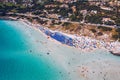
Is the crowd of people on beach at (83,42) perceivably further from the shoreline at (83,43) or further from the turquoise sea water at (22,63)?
the turquoise sea water at (22,63)

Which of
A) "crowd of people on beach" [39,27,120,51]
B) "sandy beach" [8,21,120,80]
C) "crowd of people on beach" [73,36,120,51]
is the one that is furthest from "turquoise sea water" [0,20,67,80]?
"crowd of people on beach" [73,36,120,51]

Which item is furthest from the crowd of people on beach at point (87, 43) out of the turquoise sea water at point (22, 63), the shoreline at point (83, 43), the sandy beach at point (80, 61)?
the turquoise sea water at point (22, 63)

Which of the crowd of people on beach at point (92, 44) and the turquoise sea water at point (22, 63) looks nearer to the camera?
the turquoise sea water at point (22, 63)

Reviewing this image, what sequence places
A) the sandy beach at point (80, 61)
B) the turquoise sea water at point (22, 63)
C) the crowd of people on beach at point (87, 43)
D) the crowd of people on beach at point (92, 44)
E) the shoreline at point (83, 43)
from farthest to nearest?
1. the crowd of people on beach at point (92, 44)
2. the crowd of people on beach at point (87, 43)
3. the shoreline at point (83, 43)
4. the sandy beach at point (80, 61)
5. the turquoise sea water at point (22, 63)

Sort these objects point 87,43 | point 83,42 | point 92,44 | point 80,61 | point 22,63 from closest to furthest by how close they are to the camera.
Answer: point 22,63 < point 80,61 < point 92,44 < point 87,43 < point 83,42

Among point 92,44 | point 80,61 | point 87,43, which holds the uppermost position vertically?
point 87,43

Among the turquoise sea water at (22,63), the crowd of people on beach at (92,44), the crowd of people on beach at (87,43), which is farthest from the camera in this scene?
the crowd of people on beach at (92,44)

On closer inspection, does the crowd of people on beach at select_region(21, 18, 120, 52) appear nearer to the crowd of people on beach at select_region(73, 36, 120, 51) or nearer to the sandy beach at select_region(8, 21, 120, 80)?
the crowd of people on beach at select_region(73, 36, 120, 51)

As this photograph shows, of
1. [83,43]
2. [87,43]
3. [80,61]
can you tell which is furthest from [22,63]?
[87,43]

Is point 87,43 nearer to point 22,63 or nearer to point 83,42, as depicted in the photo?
point 83,42

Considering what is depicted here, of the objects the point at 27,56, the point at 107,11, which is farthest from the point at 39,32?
the point at 107,11
